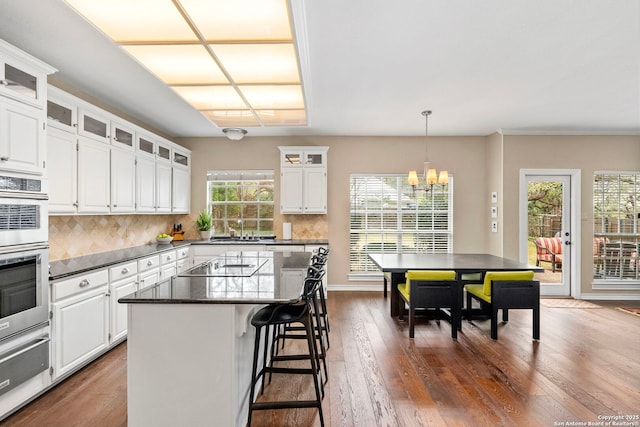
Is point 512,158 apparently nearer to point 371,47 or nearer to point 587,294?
point 587,294

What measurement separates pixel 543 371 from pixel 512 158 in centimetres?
358

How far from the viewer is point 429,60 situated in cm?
308

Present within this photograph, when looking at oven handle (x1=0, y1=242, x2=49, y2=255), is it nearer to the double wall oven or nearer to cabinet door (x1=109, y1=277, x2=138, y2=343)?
the double wall oven

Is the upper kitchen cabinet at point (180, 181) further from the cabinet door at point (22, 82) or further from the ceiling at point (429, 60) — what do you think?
the cabinet door at point (22, 82)

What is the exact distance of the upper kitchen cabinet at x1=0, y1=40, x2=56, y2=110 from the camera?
2232 mm

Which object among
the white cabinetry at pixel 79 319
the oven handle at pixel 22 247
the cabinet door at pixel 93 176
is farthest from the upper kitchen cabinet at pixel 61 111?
the white cabinetry at pixel 79 319

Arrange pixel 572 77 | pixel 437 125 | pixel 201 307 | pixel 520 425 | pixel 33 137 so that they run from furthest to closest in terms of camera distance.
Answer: pixel 437 125 → pixel 572 77 → pixel 33 137 → pixel 520 425 → pixel 201 307

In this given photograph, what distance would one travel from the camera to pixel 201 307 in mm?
1946

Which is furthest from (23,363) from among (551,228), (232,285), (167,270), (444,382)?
(551,228)

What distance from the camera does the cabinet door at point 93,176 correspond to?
330cm

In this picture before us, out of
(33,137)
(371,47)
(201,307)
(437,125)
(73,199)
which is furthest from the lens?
(437,125)

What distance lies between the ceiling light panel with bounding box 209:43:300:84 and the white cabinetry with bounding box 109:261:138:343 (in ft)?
7.19

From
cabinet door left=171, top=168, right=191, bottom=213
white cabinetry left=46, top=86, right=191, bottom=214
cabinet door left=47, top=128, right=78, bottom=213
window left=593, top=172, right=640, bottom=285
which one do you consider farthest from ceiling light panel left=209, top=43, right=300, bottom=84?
window left=593, top=172, right=640, bottom=285

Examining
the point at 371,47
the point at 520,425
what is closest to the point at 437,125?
the point at 371,47
